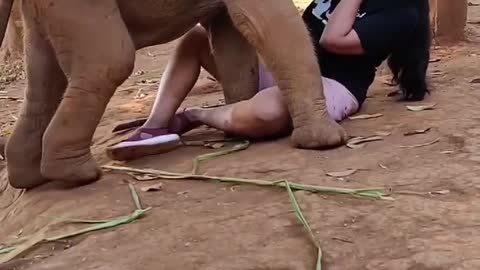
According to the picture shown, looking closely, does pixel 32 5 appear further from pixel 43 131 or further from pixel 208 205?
pixel 208 205

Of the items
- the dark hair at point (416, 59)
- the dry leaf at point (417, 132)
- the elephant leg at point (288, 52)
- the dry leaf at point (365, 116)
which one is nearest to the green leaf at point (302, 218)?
the elephant leg at point (288, 52)

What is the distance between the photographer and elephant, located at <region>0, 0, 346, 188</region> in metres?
2.62

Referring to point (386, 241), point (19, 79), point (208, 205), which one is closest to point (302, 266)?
point (386, 241)

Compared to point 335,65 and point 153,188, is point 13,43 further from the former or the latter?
point 153,188

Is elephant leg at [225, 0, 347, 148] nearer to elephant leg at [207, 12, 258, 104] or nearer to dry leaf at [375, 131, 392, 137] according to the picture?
dry leaf at [375, 131, 392, 137]

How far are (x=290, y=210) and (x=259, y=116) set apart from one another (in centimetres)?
75

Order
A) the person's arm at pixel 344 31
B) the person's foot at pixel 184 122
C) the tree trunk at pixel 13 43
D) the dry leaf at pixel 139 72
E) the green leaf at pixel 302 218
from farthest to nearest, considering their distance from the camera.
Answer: the tree trunk at pixel 13 43, the dry leaf at pixel 139 72, the person's foot at pixel 184 122, the person's arm at pixel 344 31, the green leaf at pixel 302 218

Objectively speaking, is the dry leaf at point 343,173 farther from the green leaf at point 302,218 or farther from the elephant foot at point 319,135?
the elephant foot at point 319,135

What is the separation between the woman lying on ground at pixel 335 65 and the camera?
9.83ft

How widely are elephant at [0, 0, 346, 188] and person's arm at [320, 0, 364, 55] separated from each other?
25cm

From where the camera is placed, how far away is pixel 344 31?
3092 millimetres

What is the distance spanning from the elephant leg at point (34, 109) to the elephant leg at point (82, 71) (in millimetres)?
197

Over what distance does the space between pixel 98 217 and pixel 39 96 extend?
2.43ft

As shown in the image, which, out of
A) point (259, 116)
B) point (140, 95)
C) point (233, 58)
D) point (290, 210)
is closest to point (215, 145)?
point (259, 116)
